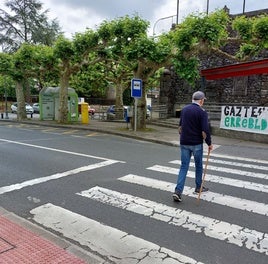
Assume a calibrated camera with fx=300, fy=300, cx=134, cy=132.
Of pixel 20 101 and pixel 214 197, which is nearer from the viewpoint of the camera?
pixel 214 197

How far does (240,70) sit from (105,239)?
13377 millimetres

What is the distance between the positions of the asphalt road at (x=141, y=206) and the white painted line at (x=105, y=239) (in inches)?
0.4

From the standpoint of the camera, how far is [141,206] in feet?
16.2

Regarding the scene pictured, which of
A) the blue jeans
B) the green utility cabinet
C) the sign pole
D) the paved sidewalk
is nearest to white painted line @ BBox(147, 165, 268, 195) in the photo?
the blue jeans

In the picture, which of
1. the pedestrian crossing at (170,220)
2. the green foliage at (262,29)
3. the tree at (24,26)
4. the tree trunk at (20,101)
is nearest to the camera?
the pedestrian crossing at (170,220)

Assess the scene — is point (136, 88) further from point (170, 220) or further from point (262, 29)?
point (170, 220)

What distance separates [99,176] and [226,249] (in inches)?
146

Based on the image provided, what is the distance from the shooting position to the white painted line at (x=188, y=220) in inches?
150

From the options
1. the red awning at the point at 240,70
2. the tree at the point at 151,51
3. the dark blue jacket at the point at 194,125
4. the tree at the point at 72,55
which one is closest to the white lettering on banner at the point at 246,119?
the red awning at the point at 240,70

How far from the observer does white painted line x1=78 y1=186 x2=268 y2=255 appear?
380 cm

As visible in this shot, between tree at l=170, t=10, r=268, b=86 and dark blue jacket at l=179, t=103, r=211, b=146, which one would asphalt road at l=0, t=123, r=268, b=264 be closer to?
dark blue jacket at l=179, t=103, r=211, b=146

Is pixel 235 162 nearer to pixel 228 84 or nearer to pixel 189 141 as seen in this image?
pixel 189 141

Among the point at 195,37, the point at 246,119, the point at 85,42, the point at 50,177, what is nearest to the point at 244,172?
the point at 50,177

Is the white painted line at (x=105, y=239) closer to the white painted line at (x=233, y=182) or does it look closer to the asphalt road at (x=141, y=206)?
the asphalt road at (x=141, y=206)
